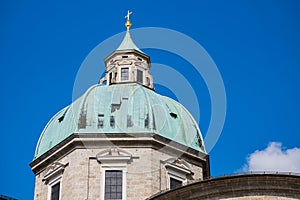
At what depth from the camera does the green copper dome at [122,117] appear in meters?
42.2

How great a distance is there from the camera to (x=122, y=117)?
42.7m

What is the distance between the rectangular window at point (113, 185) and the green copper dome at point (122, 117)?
91.9 inches

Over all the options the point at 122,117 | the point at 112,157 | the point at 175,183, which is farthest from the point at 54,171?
the point at 175,183

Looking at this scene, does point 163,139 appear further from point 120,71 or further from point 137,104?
point 120,71

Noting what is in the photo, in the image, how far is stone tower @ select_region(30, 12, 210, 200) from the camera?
40.2m

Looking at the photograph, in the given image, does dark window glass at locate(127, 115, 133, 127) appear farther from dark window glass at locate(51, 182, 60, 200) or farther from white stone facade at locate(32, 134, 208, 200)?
dark window glass at locate(51, 182, 60, 200)

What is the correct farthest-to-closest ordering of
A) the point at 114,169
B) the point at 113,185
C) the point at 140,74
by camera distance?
the point at 140,74 < the point at 114,169 < the point at 113,185

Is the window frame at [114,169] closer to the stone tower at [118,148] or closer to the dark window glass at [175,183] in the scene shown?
the stone tower at [118,148]

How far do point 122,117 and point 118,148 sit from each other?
2168 mm

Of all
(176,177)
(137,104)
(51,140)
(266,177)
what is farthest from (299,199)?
(51,140)

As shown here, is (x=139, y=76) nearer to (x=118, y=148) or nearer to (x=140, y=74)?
(x=140, y=74)

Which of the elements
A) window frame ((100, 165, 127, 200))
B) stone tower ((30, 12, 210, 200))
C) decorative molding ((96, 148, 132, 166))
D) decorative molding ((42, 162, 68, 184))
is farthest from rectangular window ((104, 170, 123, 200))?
decorative molding ((42, 162, 68, 184))

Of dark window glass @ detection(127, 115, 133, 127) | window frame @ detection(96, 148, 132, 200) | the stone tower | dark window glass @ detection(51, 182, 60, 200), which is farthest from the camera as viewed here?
dark window glass @ detection(127, 115, 133, 127)

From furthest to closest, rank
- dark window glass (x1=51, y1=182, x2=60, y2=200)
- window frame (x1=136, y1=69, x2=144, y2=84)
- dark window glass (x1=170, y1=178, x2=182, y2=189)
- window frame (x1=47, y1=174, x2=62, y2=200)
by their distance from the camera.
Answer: window frame (x1=136, y1=69, x2=144, y2=84) < window frame (x1=47, y1=174, x2=62, y2=200) < dark window glass (x1=51, y1=182, x2=60, y2=200) < dark window glass (x1=170, y1=178, x2=182, y2=189)
